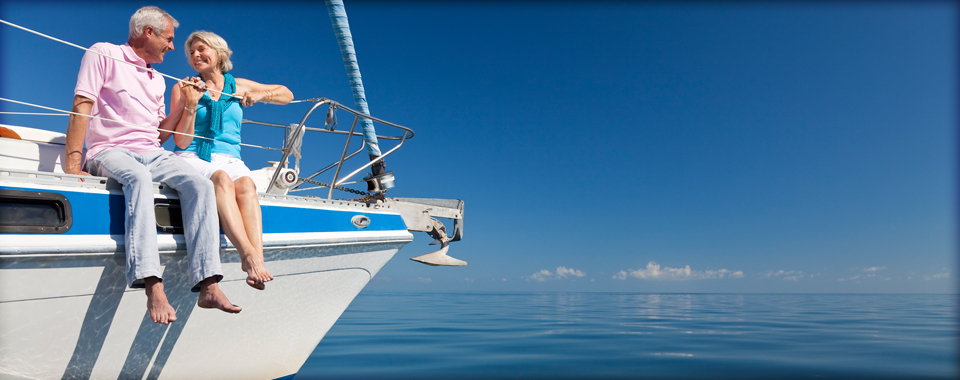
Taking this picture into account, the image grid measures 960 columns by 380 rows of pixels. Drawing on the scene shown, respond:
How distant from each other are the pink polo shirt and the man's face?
0.22 feet

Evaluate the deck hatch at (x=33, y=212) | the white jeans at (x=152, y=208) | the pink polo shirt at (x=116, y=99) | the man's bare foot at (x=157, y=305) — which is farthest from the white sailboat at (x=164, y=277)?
the man's bare foot at (x=157, y=305)

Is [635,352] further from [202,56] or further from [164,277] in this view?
[202,56]

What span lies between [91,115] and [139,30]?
1.80ft

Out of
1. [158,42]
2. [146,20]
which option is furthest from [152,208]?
[146,20]

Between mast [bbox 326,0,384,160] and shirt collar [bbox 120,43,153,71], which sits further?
mast [bbox 326,0,384,160]

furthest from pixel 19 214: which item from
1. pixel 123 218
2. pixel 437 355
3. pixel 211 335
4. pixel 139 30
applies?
pixel 437 355

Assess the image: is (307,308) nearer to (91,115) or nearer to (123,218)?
(123,218)

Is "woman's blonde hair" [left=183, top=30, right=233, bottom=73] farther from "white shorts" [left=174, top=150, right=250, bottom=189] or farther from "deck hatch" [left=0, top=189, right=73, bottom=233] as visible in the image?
"deck hatch" [left=0, top=189, right=73, bottom=233]

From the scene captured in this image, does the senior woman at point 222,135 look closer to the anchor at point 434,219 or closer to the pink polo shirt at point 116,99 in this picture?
the pink polo shirt at point 116,99

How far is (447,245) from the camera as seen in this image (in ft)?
16.8

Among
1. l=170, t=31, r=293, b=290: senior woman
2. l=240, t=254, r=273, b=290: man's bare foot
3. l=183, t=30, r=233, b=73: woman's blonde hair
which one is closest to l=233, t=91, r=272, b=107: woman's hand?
l=170, t=31, r=293, b=290: senior woman

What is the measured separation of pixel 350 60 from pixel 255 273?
10.8 feet

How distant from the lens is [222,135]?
3152 mm

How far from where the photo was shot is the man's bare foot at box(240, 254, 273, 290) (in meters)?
2.35
